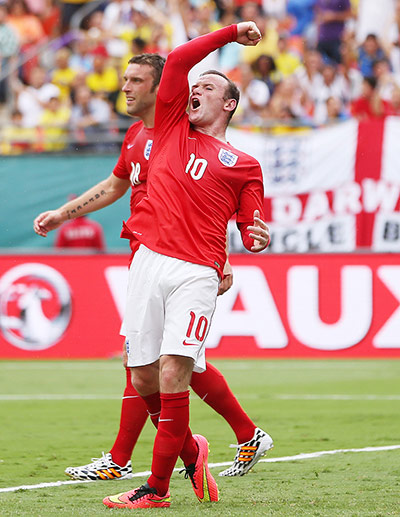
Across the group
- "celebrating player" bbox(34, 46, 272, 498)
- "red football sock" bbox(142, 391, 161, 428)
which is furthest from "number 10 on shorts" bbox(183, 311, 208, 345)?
"celebrating player" bbox(34, 46, 272, 498)

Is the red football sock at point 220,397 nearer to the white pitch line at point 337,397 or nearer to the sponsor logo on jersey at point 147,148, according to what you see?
the sponsor logo on jersey at point 147,148

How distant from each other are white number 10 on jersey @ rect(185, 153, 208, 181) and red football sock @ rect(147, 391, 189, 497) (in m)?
1.12

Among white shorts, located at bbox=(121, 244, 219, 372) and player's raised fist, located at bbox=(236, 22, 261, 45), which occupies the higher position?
player's raised fist, located at bbox=(236, 22, 261, 45)

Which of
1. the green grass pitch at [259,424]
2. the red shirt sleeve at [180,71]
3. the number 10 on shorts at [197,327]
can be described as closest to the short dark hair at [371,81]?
the green grass pitch at [259,424]

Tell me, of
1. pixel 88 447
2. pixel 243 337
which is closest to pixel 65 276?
pixel 243 337

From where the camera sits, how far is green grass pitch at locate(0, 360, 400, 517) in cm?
505

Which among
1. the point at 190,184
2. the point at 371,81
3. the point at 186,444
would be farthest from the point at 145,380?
the point at 371,81

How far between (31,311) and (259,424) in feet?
17.9

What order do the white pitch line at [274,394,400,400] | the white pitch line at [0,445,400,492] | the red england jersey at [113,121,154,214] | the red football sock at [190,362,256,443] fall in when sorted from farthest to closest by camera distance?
the white pitch line at [274,394,400,400] < the red england jersey at [113,121,154,214] < the red football sock at [190,362,256,443] < the white pitch line at [0,445,400,492]

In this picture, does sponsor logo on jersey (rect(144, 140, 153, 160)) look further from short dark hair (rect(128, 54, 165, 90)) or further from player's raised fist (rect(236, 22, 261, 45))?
player's raised fist (rect(236, 22, 261, 45))

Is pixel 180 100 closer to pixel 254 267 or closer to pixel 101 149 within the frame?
pixel 254 267

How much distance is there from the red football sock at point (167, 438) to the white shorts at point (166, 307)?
240 millimetres

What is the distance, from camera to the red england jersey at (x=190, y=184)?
5.05m

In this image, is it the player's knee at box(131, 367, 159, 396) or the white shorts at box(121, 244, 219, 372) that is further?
the player's knee at box(131, 367, 159, 396)
